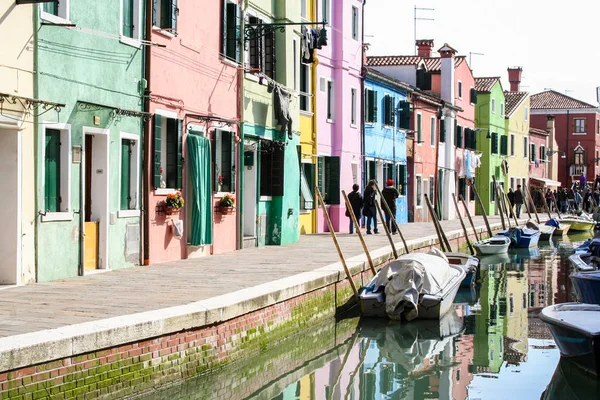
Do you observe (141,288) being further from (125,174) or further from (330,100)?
(330,100)

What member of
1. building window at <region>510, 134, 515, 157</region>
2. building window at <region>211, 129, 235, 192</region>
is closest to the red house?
building window at <region>510, 134, 515, 157</region>

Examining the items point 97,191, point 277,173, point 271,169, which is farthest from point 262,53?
point 97,191

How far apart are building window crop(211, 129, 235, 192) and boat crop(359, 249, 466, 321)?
5149mm

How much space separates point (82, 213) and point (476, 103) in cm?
4145

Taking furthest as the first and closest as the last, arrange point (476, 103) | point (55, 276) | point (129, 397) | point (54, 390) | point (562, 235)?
point (476, 103)
point (562, 235)
point (55, 276)
point (129, 397)
point (54, 390)

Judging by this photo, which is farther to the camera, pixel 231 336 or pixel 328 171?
pixel 328 171

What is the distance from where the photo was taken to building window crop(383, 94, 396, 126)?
36.2 meters

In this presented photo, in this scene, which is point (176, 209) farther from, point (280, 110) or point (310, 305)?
point (280, 110)

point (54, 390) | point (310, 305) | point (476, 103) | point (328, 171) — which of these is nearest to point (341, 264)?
point (310, 305)

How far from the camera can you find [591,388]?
37.4ft

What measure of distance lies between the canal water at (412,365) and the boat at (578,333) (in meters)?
0.22

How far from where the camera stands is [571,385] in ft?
38.2

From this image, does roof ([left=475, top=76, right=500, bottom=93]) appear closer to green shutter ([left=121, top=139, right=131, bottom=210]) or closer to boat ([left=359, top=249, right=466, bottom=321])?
boat ([left=359, top=249, right=466, bottom=321])

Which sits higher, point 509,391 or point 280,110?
point 280,110
